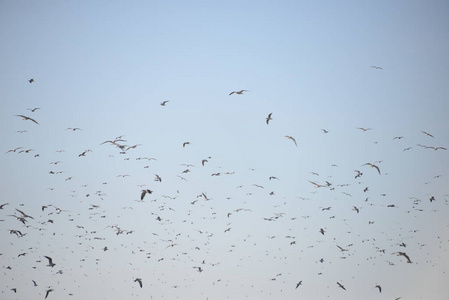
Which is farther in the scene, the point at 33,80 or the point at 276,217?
the point at 276,217

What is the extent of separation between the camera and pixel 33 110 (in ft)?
94.3

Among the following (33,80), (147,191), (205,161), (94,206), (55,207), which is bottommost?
(94,206)

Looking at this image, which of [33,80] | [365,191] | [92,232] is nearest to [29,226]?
[92,232]

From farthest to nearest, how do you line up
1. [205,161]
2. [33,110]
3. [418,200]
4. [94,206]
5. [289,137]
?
1. [94,206]
2. [418,200]
3. [205,161]
4. [33,110]
5. [289,137]

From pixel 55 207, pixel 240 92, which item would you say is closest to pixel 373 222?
pixel 240 92

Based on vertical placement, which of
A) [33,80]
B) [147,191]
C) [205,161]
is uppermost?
[33,80]

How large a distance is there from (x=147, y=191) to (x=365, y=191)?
22.9m

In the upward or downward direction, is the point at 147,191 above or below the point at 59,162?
above

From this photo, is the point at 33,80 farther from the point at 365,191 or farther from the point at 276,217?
the point at 365,191

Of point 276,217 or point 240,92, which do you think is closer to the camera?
point 240,92

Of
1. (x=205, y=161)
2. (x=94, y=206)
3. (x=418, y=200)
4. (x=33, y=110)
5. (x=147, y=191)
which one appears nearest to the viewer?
(x=147, y=191)

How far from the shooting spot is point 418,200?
36.5 metres

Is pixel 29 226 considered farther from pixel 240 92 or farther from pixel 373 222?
pixel 373 222

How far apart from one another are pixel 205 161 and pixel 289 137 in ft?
31.2
